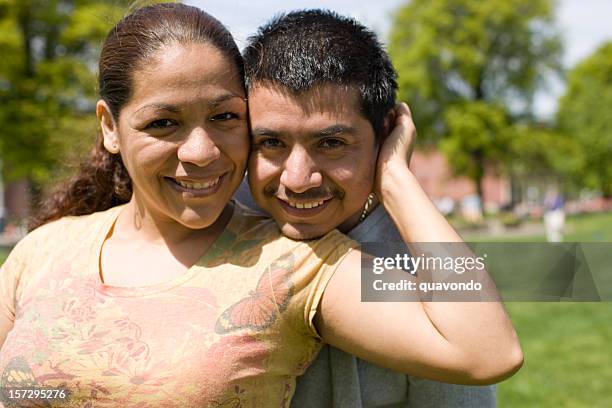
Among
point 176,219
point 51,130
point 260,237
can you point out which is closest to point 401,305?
point 260,237

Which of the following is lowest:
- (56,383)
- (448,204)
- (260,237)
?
(448,204)

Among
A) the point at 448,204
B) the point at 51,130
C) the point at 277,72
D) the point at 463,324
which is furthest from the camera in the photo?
the point at 448,204

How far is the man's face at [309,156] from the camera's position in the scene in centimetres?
194

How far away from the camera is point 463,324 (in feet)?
5.84

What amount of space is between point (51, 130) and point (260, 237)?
19.9 m

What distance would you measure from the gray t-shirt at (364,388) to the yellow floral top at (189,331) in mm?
76

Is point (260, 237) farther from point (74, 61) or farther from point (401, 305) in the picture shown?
point (74, 61)

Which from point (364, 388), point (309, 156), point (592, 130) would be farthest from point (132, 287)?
point (592, 130)

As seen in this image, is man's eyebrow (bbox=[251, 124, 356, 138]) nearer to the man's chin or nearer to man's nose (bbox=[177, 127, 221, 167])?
man's nose (bbox=[177, 127, 221, 167])

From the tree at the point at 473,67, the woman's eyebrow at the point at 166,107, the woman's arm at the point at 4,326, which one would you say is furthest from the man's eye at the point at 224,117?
the tree at the point at 473,67

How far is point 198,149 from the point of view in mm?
1930

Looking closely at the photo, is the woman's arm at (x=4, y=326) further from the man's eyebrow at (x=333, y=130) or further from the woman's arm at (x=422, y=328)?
the man's eyebrow at (x=333, y=130)
